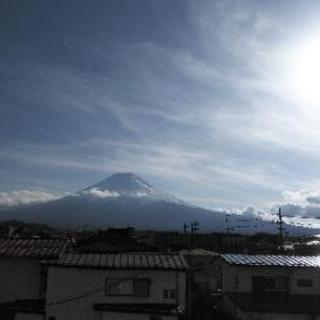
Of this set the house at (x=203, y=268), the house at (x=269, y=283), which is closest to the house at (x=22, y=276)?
the house at (x=269, y=283)

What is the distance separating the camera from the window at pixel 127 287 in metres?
26.1

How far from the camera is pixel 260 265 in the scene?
31.6 metres

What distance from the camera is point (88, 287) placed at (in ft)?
85.3

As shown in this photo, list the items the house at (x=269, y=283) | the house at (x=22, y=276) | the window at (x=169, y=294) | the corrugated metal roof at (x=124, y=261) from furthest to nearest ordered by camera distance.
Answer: the house at (x=269, y=283) → the house at (x=22, y=276) → the window at (x=169, y=294) → the corrugated metal roof at (x=124, y=261)

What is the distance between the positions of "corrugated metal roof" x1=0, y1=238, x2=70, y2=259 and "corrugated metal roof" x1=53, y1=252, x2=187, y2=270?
3.05m

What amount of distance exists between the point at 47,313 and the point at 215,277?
18.7m

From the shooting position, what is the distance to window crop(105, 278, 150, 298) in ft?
85.5

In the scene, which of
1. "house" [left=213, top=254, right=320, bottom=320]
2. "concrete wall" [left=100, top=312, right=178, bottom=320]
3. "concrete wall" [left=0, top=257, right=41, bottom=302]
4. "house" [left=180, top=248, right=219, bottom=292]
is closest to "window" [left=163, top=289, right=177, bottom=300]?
"concrete wall" [left=100, top=312, right=178, bottom=320]

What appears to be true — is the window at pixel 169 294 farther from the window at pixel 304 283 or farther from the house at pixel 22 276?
the window at pixel 304 283

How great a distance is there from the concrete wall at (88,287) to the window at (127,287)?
0.56 feet

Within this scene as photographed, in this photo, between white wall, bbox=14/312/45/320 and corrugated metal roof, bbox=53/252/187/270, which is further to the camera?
white wall, bbox=14/312/45/320

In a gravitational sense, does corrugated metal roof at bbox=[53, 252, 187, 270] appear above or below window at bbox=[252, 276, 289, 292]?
above

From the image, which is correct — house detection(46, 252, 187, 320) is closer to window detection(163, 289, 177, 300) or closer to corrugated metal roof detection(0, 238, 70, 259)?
window detection(163, 289, 177, 300)

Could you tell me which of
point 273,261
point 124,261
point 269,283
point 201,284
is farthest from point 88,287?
point 201,284
